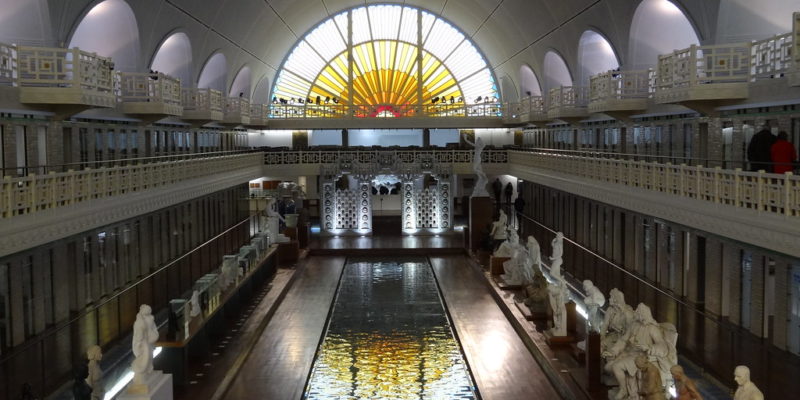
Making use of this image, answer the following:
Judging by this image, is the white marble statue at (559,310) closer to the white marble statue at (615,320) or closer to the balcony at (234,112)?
the white marble statue at (615,320)

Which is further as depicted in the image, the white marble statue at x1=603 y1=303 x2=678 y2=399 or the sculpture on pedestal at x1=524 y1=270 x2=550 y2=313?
the sculpture on pedestal at x1=524 y1=270 x2=550 y2=313

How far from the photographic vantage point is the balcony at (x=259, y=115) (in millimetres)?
46006

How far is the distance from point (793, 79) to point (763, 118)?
6.37 metres

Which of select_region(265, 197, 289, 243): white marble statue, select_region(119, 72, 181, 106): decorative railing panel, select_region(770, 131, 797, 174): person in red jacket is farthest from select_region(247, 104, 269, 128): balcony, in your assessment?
select_region(770, 131, 797, 174): person in red jacket

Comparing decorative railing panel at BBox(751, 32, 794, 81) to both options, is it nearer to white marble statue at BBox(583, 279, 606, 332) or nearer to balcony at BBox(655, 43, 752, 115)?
balcony at BBox(655, 43, 752, 115)

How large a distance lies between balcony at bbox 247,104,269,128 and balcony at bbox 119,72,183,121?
16.9 meters

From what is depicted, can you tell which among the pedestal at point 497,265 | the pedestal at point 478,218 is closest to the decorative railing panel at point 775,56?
the pedestal at point 497,265

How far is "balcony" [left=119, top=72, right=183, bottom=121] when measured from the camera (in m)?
26.5

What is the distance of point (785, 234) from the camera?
12914 mm

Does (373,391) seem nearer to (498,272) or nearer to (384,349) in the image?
(384,349)

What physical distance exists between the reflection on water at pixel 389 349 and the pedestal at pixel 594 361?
2.30 metres

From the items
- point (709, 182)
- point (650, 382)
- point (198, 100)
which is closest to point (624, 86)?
point (709, 182)

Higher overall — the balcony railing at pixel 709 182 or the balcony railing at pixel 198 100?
the balcony railing at pixel 198 100

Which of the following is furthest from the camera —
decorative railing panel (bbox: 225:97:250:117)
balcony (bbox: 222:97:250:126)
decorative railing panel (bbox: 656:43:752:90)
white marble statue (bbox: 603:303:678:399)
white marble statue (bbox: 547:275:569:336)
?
decorative railing panel (bbox: 225:97:250:117)
